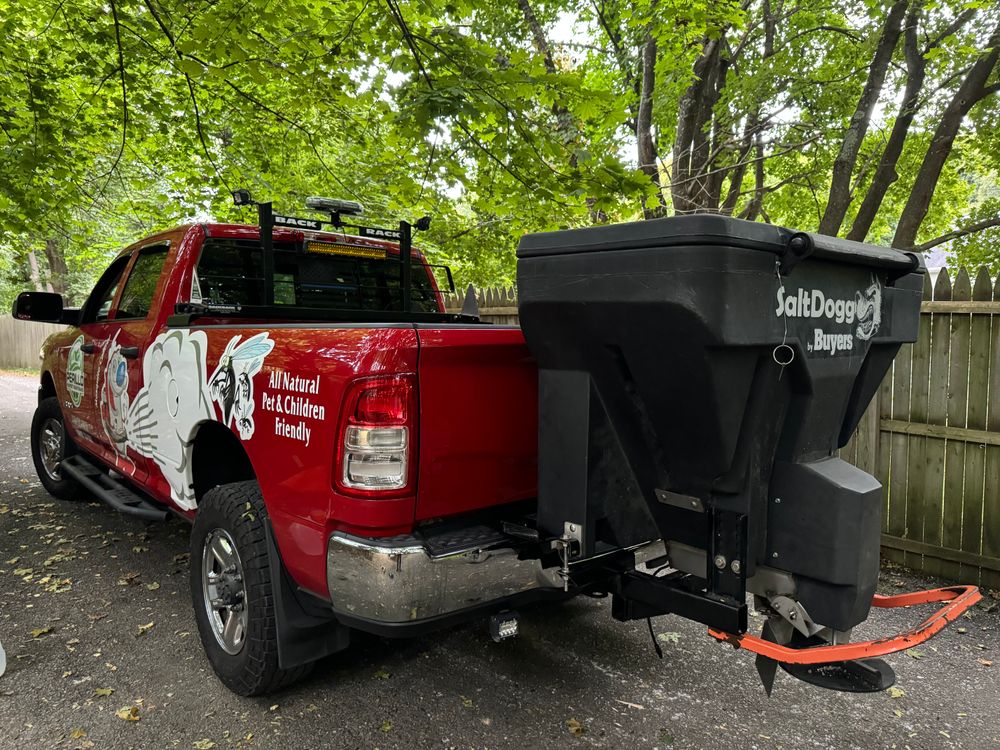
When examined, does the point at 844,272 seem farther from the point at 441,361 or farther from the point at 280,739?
the point at 280,739

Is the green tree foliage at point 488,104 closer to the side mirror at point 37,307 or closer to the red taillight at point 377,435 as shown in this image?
the side mirror at point 37,307

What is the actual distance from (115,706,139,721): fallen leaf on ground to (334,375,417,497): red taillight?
4.97 feet

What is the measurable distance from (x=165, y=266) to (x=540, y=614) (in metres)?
2.96

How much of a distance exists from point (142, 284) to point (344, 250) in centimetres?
129

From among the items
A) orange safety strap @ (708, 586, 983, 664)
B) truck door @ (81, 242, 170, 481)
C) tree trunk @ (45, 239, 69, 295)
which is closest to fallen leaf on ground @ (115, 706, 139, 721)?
truck door @ (81, 242, 170, 481)

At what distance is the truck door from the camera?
3971 mm

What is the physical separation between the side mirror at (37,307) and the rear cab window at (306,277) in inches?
78.7

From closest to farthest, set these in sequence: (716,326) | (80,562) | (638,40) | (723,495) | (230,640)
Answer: (716,326) < (723,495) < (230,640) < (80,562) < (638,40)

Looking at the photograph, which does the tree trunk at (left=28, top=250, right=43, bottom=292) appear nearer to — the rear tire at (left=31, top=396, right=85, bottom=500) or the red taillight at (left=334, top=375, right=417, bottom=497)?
the rear tire at (left=31, top=396, right=85, bottom=500)

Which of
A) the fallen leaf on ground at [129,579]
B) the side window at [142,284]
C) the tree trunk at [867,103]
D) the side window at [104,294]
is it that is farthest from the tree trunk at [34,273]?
the tree trunk at [867,103]

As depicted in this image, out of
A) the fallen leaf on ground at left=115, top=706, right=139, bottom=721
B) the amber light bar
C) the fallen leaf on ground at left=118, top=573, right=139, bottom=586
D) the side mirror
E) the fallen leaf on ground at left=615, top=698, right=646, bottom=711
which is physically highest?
the amber light bar

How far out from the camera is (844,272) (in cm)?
222

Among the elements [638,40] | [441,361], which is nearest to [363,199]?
[638,40]

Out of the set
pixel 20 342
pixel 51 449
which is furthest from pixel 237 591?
pixel 20 342
